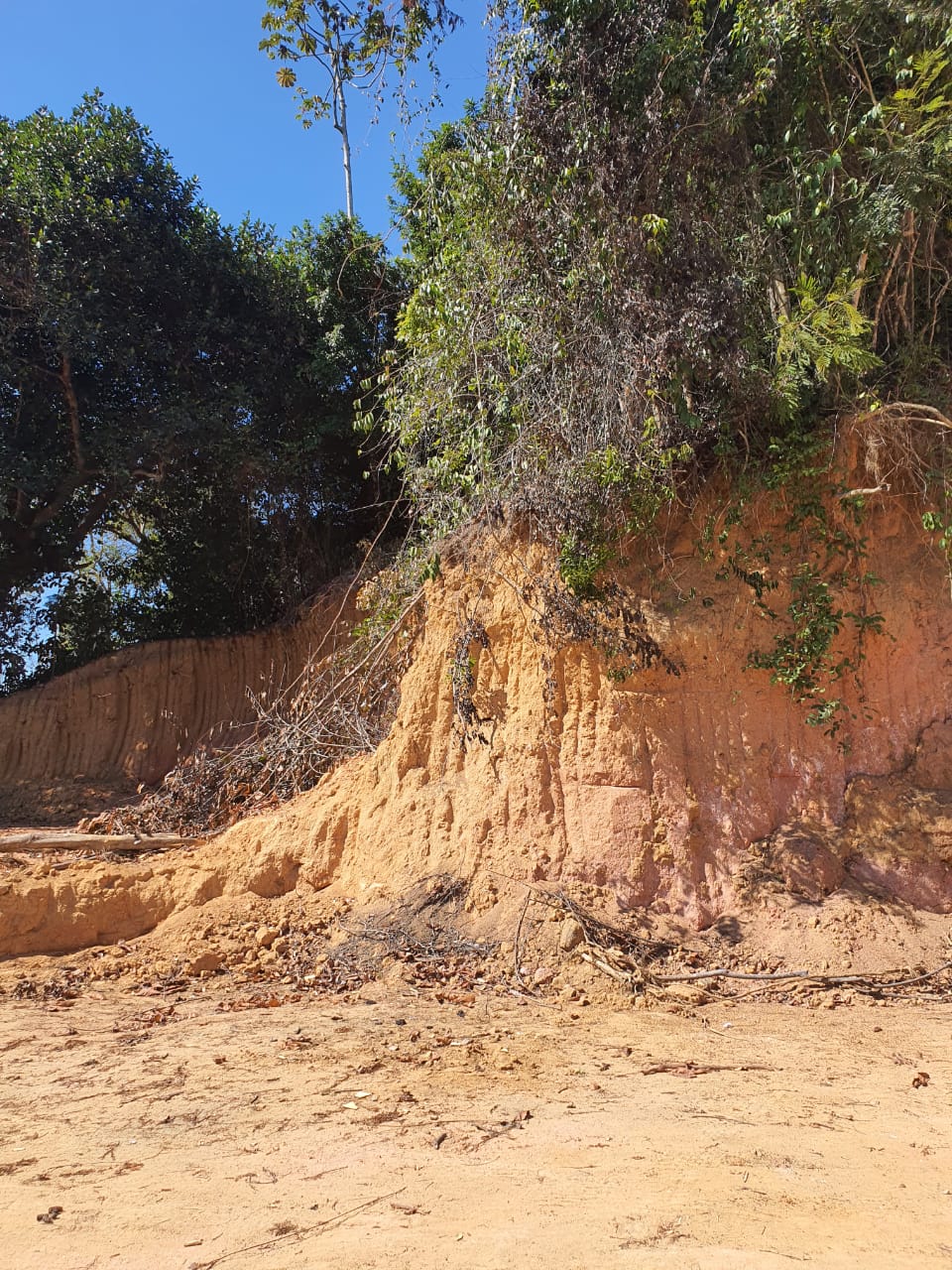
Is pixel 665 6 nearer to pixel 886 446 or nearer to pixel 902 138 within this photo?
pixel 902 138

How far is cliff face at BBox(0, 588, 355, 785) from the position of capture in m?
13.3

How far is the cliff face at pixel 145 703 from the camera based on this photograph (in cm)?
1327

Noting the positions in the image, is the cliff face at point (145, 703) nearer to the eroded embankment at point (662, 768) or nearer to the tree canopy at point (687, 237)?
the eroded embankment at point (662, 768)

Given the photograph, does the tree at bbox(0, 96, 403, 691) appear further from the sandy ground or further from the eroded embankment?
the sandy ground

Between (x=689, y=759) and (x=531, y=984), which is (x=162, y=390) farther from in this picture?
(x=531, y=984)

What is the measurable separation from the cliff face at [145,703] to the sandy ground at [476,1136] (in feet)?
25.3

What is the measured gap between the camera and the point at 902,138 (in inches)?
267

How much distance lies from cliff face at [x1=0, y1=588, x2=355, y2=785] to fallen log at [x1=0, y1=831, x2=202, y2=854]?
14.7 ft

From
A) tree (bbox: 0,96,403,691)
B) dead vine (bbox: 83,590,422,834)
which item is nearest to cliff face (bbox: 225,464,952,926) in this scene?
dead vine (bbox: 83,590,422,834)

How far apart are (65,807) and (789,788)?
9067 millimetres

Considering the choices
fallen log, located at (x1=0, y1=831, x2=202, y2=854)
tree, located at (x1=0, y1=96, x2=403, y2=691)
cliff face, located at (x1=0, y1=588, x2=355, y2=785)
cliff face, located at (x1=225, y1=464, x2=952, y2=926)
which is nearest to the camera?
cliff face, located at (x1=225, y1=464, x2=952, y2=926)

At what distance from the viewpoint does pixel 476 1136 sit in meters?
3.80

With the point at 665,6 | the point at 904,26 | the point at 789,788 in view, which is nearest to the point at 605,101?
the point at 665,6

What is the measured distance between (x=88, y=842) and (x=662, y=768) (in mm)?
5276
